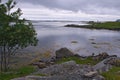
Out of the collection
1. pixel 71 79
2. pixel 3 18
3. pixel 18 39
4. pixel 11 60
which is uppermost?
pixel 3 18

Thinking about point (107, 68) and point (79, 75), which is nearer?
point (79, 75)

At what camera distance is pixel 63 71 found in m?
32.6

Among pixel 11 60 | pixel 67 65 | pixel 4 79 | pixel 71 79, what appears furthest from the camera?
pixel 11 60

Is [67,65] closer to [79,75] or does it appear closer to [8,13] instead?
[79,75]

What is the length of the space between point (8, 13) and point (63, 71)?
15.7 metres

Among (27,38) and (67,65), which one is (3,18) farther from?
(67,65)

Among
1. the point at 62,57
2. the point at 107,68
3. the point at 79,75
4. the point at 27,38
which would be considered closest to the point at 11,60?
the point at 62,57

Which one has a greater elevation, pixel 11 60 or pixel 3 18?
pixel 3 18

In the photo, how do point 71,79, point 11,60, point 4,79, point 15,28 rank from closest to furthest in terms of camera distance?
point 71,79, point 4,79, point 15,28, point 11,60

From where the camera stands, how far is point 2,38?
41344mm

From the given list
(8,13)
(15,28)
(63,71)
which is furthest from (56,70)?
(8,13)

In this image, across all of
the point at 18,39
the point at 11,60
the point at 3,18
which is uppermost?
the point at 3,18

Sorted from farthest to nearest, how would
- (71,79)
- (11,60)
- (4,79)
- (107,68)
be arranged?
(11,60) < (107,68) < (4,79) < (71,79)

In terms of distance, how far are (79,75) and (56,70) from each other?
551cm
